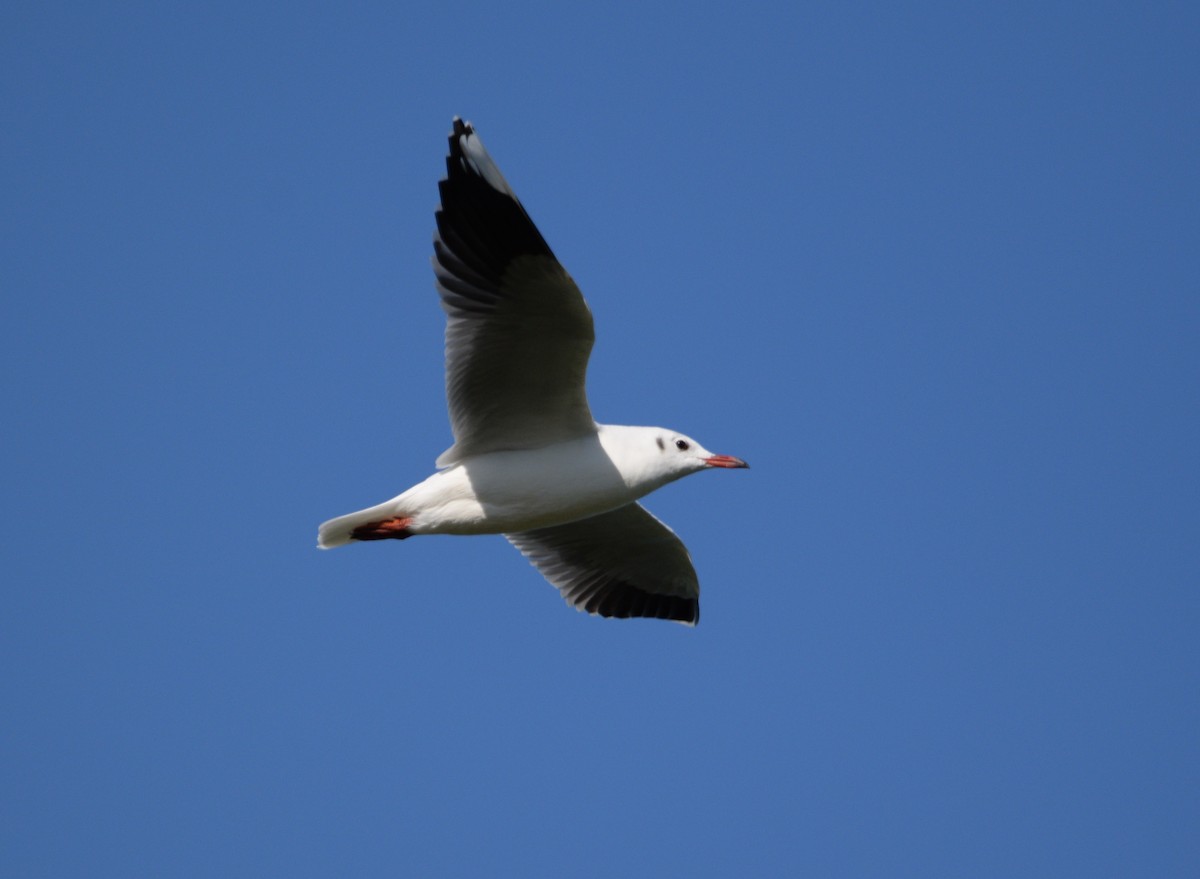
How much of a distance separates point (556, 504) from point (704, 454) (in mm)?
1021

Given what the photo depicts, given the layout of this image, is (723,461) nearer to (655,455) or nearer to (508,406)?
(655,455)

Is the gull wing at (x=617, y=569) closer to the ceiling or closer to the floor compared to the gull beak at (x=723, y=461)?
closer to the floor

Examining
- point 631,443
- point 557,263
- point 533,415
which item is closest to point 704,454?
point 631,443

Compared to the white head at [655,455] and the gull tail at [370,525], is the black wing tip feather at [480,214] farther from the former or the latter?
the gull tail at [370,525]

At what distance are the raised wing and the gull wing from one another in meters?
1.86

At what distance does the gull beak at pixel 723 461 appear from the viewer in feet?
33.2

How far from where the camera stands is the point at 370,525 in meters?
9.94

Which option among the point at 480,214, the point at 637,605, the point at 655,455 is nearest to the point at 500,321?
the point at 480,214

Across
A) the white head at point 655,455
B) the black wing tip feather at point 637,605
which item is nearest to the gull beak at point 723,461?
the white head at point 655,455

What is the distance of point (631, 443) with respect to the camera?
1000 centimetres

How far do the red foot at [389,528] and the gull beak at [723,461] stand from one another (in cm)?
195

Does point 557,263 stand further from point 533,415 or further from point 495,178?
point 533,415

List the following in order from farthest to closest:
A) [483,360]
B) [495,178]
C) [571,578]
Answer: [571,578]
[483,360]
[495,178]

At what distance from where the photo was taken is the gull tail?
9.88m
